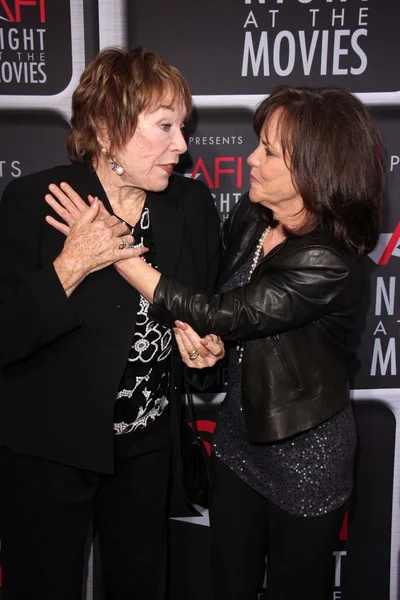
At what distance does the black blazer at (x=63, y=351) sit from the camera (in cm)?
160

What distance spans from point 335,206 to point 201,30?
78cm

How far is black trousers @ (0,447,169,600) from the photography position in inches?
67.7

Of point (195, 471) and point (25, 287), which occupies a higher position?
point (25, 287)

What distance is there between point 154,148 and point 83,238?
27 cm

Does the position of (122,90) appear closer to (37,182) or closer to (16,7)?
(37,182)

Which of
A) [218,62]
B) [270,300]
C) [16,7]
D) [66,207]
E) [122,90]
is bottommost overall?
[270,300]

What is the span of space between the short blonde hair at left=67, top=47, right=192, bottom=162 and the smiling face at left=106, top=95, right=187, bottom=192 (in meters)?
0.02

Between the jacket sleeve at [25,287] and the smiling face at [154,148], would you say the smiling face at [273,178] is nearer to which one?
the smiling face at [154,148]

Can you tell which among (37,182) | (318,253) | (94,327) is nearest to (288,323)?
(318,253)

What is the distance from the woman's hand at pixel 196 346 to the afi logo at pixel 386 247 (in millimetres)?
714

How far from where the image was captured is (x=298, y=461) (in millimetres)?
1656

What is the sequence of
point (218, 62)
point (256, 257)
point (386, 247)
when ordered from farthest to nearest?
point (386, 247)
point (218, 62)
point (256, 257)

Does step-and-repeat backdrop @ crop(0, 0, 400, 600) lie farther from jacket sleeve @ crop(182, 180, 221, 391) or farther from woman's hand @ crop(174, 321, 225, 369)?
woman's hand @ crop(174, 321, 225, 369)

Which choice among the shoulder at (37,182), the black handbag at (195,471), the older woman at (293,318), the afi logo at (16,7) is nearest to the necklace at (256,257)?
the older woman at (293,318)
